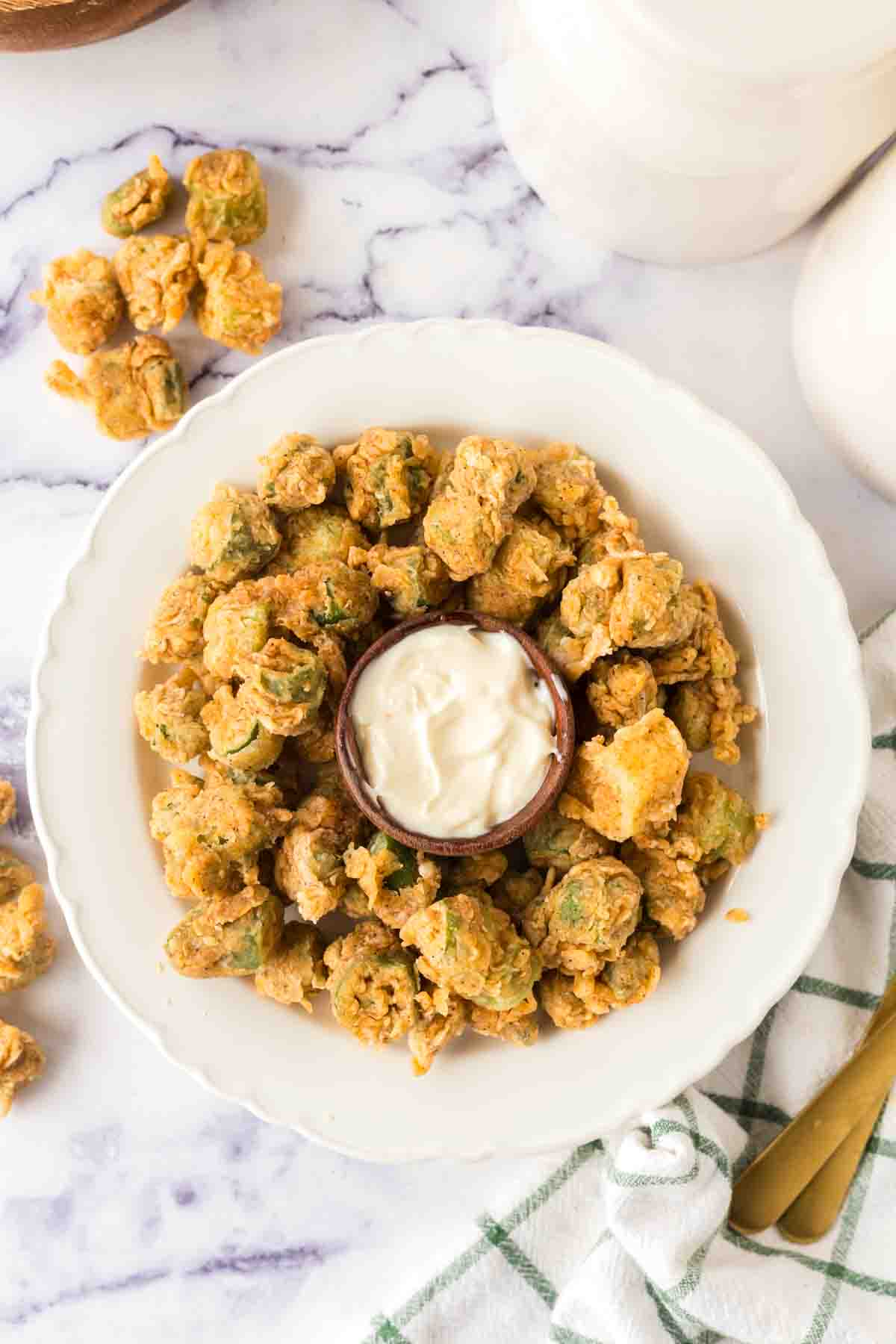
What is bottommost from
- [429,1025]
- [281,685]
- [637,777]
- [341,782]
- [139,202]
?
[429,1025]

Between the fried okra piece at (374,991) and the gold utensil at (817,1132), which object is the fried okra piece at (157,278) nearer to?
the fried okra piece at (374,991)

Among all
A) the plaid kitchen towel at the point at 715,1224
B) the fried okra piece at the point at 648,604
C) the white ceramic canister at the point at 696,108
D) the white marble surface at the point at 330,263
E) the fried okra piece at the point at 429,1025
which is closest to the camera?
the white ceramic canister at the point at 696,108

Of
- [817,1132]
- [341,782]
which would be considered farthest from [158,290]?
[817,1132]

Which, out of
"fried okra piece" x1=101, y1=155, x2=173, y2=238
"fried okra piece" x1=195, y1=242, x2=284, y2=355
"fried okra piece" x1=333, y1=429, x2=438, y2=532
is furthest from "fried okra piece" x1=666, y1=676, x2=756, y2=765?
"fried okra piece" x1=101, y1=155, x2=173, y2=238

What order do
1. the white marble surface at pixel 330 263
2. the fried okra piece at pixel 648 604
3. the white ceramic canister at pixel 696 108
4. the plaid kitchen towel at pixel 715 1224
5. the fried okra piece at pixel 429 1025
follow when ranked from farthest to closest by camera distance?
the white marble surface at pixel 330 263, the plaid kitchen towel at pixel 715 1224, the fried okra piece at pixel 429 1025, the fried okra piece at pixel 648 604, the white ceramic canister at pixel 696 108

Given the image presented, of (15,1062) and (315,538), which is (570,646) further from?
(15,1062)

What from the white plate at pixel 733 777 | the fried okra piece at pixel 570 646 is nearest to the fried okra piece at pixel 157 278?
the white plate at pixel 733 777

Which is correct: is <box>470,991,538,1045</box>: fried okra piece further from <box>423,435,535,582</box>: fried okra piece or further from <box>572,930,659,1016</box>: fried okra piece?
<box>423,435,535,582</box>: fried okra piece
